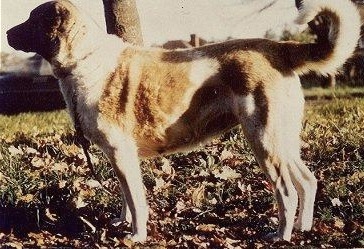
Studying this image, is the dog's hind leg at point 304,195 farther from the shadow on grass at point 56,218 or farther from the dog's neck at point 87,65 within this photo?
the dog's neck at point 87,65

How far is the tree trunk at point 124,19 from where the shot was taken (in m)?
4.53

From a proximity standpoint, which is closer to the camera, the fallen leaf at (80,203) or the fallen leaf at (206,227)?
the fallen leaf at (206,227)

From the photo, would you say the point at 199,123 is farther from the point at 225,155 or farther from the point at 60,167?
the point at 60,167

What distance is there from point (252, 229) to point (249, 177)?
754mm

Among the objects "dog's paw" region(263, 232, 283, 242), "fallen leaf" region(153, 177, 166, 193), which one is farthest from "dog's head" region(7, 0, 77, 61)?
"dog's paw" region(263, 232, 283, 242)

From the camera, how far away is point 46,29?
324cm

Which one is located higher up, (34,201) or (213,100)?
(213,100)

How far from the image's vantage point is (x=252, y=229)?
3297 mm

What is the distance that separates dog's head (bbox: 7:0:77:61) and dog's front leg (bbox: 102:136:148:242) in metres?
0.81

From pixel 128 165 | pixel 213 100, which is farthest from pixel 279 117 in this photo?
pixel 128 165

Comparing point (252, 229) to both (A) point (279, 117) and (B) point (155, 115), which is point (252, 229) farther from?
(B) point (155, 115)

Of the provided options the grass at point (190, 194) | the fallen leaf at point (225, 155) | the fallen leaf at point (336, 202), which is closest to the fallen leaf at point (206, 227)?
the grass at point (190, 194)

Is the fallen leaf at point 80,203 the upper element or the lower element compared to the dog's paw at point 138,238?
upper

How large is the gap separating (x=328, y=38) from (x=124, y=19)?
222 centimetres
